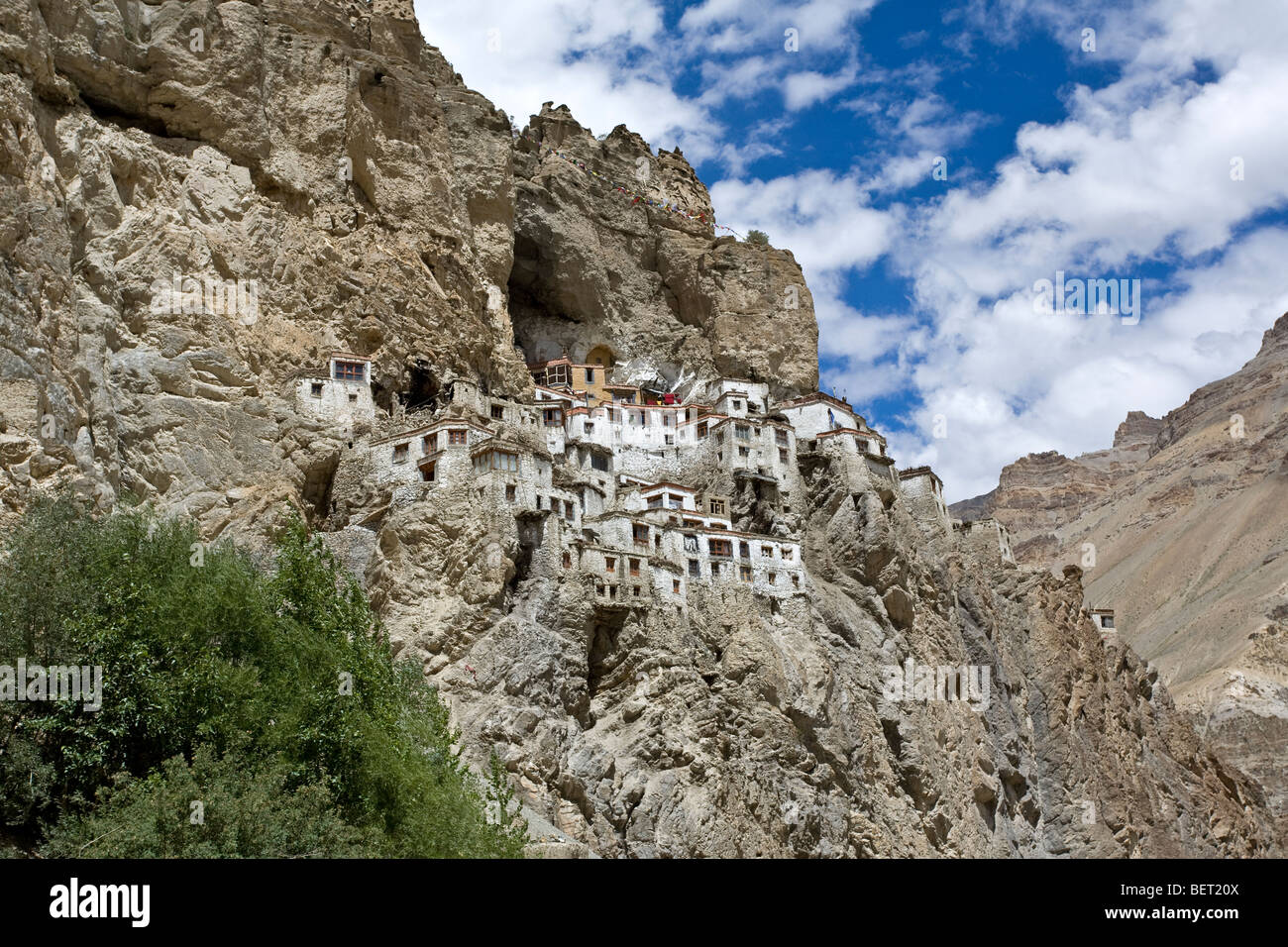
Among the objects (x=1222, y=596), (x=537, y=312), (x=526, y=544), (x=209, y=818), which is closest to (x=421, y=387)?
(x=526, y=544)

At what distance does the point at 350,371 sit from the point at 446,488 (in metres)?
9.09

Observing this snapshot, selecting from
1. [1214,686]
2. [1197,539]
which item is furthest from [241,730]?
[1197,539]

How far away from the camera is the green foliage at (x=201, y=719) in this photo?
24.0 m

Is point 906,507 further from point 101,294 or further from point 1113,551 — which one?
point 1113,551

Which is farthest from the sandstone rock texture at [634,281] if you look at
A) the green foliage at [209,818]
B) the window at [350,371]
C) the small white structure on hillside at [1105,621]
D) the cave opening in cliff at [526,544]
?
the green foliage at [209,818]

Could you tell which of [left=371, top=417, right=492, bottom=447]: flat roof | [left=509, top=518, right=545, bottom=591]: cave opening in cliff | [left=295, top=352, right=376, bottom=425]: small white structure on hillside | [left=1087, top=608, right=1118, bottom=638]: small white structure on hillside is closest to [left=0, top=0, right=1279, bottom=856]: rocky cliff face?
[left=509, top=518, right=545, bottom=591]: cave opening in cliff

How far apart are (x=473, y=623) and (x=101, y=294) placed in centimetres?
→ 1864

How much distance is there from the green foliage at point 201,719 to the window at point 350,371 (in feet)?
73.0

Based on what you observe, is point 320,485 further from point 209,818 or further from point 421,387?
point 209,818

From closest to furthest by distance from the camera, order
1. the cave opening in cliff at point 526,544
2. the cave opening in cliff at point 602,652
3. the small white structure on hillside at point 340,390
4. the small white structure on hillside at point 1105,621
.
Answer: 1. the cave opening in cliff at point 526,544
2. the cave opening in cliff at point 602,652
3. the small white structure on hillside at point 340,390
4. the small white structure on hillside at point 1105,621

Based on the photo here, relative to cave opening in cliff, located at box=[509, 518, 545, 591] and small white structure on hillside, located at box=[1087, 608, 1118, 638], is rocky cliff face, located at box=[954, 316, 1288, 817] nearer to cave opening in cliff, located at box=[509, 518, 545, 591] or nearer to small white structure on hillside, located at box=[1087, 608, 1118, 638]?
small white structure on hillside, located at box=[1087, 608, 1118, 638]

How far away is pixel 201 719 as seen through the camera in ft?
87.2

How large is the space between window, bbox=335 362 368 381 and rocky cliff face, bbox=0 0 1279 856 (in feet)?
4.93

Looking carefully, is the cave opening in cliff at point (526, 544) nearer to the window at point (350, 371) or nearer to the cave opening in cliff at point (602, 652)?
the cave opening in cliff at point (602, 652)
